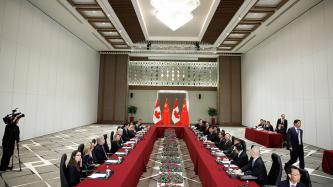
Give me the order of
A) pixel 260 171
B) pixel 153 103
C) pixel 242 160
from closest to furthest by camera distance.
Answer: pixel 260 171 < pixel 242 160 < pixel 153 103

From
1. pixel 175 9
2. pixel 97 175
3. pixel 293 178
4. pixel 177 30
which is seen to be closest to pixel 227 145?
pixel 293 178

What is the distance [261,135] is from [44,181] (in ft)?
27.3

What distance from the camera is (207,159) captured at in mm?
4398

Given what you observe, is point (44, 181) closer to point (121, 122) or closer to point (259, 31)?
point (259, 31)

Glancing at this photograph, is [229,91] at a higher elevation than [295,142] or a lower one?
higher

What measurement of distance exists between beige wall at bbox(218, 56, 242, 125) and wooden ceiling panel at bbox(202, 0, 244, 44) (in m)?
4.56

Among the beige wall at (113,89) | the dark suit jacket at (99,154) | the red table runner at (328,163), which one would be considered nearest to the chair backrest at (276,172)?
the red table runner at (328,163)

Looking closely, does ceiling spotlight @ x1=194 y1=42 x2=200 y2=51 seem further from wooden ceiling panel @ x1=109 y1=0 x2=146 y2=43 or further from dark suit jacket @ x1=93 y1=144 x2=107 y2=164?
dark suit jacket @ x1=93 y1=144 x2=107 y2=164

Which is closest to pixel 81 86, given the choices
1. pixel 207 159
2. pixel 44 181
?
pixel 44 181

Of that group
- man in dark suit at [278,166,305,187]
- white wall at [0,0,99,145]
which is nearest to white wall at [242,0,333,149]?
man in dark suit at [278,166,305,187]

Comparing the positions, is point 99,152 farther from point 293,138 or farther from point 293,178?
point 293,138

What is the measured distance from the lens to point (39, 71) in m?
10.1

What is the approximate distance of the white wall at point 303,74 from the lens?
8.52 meters

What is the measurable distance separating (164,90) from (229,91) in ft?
18.0
